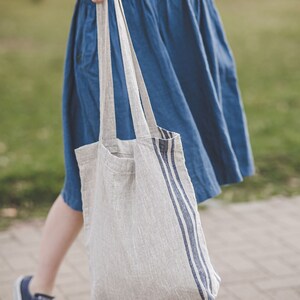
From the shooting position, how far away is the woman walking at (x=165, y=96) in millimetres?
2996

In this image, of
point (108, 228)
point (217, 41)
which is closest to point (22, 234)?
point (217, 41)

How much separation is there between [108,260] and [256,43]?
8.26 meters

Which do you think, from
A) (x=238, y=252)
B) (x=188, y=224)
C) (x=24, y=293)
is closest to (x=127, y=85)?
(x=188, y=224)

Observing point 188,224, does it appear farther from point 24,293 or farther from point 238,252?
point 238,252

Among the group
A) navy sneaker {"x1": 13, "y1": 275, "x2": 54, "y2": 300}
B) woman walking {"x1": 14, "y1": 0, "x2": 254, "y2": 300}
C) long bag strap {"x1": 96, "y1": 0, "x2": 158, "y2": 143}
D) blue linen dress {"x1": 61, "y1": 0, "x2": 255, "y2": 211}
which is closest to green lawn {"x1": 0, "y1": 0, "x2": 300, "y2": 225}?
navy sneaker {"x1": 13, "y1": 275, "x2": 54, "y2": 300}

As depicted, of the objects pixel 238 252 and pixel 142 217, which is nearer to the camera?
pixel 142 217

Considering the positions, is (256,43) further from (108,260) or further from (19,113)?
(108,260)

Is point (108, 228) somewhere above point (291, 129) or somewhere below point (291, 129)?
above

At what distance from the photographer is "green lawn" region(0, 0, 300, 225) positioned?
5.27 meters

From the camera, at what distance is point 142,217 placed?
2516 millimetres

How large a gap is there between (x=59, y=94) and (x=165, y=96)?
4.95m

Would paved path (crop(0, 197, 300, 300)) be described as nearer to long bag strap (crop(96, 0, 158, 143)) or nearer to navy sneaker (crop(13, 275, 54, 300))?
navy sneaker (crop(13, 275, 54, 300))

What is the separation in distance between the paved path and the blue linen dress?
0.71 meters

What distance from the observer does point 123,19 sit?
2756 mm
